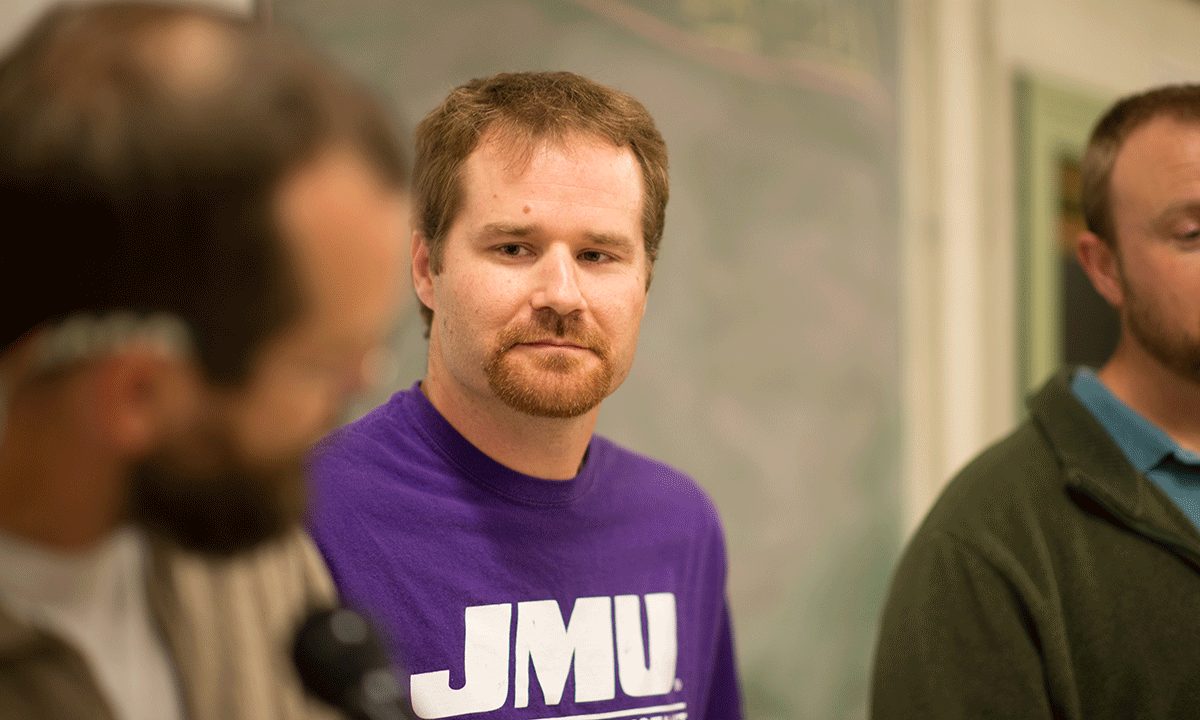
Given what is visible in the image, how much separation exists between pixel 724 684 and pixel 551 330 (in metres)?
0.55

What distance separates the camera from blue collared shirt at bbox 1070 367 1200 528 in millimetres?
1176

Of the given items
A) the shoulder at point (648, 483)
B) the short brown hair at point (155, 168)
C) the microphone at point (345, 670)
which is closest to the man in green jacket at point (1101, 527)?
the shoulder at point (648, 483)

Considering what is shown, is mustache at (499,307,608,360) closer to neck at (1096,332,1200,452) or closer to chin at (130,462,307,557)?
chin at (130,462,307,557)

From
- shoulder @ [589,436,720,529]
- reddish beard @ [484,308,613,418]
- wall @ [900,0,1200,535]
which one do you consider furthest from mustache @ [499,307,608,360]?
wall @ [900,0,1200,535]

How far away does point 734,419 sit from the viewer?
184 centimetres

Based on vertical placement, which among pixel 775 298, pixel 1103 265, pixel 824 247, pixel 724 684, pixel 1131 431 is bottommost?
pixel 724 684

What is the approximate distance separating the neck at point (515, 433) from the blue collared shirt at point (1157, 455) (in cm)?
73

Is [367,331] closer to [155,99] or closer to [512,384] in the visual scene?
[155,99]

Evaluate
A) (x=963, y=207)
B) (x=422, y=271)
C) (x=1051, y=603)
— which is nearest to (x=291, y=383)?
(x=422, y=271)

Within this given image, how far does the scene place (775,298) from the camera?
1.92m

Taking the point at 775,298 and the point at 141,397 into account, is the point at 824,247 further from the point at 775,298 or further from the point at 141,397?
the point at 141,397

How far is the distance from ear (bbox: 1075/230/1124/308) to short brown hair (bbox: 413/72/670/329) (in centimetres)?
67

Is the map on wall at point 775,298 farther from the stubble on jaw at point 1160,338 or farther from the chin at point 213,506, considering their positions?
the chin at point 213,506

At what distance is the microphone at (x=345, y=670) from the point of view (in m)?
0.46
